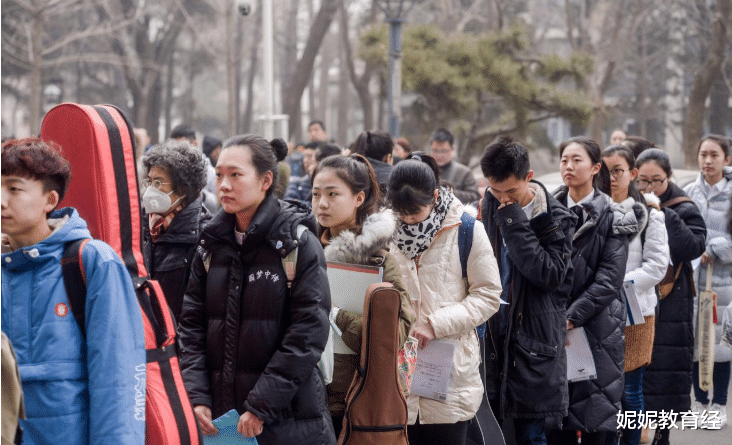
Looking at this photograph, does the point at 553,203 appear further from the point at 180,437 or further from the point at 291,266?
the point at 180,437

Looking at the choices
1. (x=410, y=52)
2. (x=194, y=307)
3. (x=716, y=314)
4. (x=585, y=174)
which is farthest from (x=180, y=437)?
(x=410, y=52)

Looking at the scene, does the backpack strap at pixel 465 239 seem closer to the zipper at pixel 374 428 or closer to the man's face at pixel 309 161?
the zipper at pixel 374 428

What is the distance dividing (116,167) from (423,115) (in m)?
14.2

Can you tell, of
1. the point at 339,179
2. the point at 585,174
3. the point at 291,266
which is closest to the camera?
the point at 291,266

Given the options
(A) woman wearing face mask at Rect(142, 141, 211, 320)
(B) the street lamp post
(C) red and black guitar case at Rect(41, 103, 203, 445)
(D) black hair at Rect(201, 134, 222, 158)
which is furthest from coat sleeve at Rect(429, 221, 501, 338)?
(D) black hair at Rect(201, 134, 222, 158)

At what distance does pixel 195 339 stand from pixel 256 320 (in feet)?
0.97

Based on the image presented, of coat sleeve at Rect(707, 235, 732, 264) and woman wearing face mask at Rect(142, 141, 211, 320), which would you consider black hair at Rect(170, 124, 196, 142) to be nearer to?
woman wearing face mask at Rect(142, 141, 211, 320)

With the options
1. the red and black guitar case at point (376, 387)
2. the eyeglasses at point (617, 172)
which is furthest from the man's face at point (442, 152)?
the red and black guitar case at point (376, 387)

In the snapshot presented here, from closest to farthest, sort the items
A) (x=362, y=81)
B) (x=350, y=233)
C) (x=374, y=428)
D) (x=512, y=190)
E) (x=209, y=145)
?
(x=374, y=428)
(x=350, y=233)
(x=512, y=190)
(x=209, y=145)
(x=362, y=81)

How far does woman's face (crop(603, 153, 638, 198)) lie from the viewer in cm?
613

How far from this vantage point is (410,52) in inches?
639

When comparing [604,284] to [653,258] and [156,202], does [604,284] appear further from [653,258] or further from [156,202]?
[156,202]

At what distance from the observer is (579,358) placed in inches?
215

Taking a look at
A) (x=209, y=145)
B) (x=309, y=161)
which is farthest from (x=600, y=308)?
(x=209, y=145)
